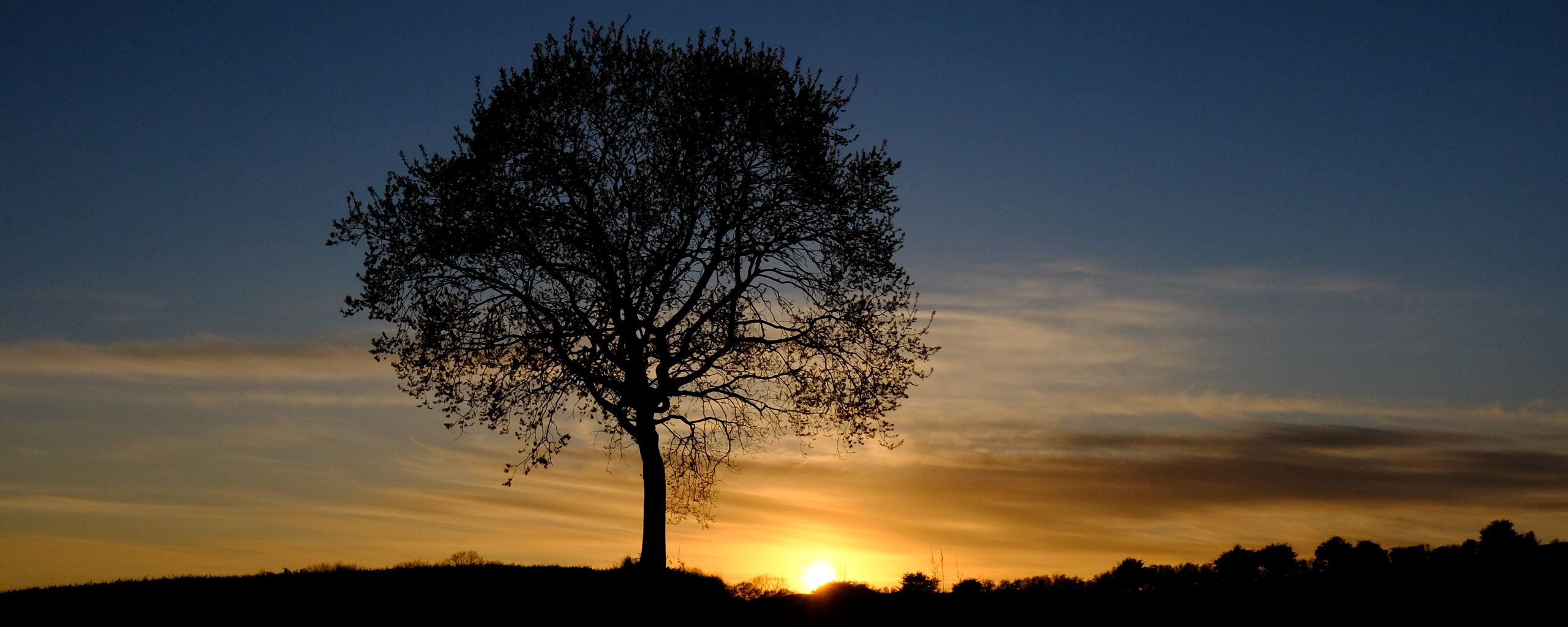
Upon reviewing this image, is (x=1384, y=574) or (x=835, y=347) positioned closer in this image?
Answer: (x=1384, y=574)

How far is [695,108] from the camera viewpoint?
90.9 feet

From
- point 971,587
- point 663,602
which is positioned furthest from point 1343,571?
point 663,602

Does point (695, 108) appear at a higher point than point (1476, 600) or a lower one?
higher

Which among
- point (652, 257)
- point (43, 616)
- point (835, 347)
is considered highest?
point (652, 257)

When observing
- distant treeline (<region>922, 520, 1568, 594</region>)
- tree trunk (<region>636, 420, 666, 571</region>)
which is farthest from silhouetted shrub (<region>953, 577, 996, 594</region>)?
tree trunk (<region>636, 420, 666, 571</region>)

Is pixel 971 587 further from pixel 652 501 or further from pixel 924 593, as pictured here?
pixel 652 501

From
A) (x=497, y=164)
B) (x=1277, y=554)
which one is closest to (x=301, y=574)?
(x=497, y=164)

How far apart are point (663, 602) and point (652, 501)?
4.63m

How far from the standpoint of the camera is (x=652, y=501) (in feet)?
88.5

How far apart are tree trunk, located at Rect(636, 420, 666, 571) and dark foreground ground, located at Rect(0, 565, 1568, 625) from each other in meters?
0.94

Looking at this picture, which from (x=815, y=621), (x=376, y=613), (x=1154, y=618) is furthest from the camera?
(x=376, y=613)

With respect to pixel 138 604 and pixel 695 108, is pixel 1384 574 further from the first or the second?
pixel 138 604

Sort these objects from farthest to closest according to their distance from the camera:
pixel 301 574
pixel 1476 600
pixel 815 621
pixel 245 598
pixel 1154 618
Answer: pixel 301 574 < pixel 245 598 < pixel 815 621 < pixel 1154 618 < pixel 1476 600

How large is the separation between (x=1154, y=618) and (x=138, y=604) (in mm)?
20228
